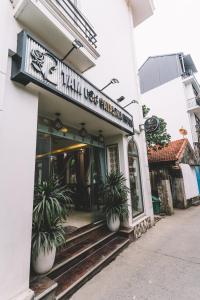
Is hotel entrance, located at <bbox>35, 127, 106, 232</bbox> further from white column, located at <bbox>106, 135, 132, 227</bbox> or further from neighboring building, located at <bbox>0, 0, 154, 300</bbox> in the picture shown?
white column, located at <bbox>106, 135, 132, 227</bbox>

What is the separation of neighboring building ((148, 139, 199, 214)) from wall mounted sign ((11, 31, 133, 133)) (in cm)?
594

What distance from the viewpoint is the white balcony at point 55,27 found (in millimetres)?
2535

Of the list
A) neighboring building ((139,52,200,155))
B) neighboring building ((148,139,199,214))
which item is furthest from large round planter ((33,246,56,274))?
neighboring building ((139,52,200,155))

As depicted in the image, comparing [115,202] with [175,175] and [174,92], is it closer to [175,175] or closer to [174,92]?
[175,175]

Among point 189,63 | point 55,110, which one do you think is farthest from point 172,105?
point 55,110

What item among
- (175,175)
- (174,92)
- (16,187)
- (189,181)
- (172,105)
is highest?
(174,92)

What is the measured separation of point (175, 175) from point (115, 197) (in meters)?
6.25

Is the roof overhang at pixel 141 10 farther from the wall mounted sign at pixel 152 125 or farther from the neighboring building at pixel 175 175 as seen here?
the neighboring building at pixel 175 175

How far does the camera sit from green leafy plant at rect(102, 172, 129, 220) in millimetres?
4300

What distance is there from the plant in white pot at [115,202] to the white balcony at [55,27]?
3166 mm

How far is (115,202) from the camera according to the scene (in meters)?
4.34

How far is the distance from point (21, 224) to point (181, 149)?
956 centimetres

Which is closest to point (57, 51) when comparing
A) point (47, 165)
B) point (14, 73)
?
point (14, 73)

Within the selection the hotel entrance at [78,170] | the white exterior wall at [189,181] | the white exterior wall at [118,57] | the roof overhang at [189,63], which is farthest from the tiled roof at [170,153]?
the roof overhang at [189,63]
